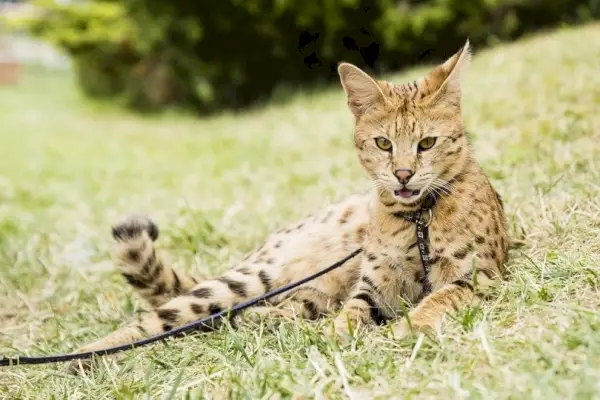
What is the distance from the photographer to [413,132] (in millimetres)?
2799

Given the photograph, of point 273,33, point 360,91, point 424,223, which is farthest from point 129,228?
point 273,33

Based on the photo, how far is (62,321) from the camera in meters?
3.83

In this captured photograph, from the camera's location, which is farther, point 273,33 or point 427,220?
point 273,33

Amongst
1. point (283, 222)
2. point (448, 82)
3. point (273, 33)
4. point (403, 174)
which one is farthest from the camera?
point (273, 33)

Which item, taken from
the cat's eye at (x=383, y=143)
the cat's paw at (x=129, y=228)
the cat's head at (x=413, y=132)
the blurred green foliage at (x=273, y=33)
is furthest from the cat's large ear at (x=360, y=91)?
the blurred green foliage at (x=273, y=33)

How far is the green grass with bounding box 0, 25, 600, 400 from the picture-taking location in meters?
2.35

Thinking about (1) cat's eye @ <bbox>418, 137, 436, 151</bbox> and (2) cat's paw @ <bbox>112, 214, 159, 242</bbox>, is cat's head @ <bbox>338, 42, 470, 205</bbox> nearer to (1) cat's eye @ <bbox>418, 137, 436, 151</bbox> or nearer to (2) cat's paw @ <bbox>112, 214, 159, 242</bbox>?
(1) cat's eye @ <bbox>418, 137, 436, 151</bbox>

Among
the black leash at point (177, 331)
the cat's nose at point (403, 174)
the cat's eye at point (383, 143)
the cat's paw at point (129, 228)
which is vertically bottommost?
the black leash at point (177, 331)

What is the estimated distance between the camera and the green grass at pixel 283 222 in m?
2.35

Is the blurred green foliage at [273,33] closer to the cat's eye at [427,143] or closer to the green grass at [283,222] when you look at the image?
the green grass at [283,222]

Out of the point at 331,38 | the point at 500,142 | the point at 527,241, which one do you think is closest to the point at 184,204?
the point at 500,142

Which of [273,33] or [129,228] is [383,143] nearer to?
[129,228]

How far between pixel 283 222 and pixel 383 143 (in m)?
2.10

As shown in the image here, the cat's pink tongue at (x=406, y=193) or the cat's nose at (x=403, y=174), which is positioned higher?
the cat's nose at (x=403, y=174)
